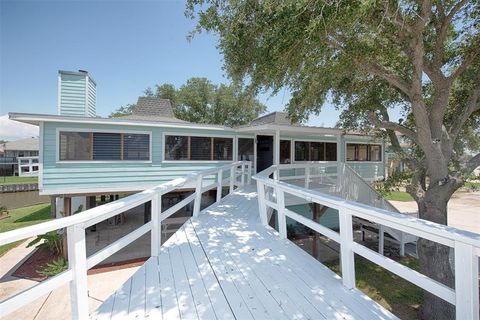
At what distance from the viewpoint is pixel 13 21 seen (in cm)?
711

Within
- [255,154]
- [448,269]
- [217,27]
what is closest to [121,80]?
[255,154]

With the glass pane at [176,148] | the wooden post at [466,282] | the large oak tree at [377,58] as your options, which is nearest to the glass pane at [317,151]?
the large oak tree at [377,58]

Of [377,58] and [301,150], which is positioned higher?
[377,58]

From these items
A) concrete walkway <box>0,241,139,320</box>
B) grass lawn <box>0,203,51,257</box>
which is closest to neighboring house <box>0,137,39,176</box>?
grass lawn <box>0,203,51,257</box>

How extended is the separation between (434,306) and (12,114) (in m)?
11.9

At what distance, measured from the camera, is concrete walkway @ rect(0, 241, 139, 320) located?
5.30 meters

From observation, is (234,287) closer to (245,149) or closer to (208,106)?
(245,149)

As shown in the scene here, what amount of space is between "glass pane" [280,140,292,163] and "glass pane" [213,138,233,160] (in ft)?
8.19

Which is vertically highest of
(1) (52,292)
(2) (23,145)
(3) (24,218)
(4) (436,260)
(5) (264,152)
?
(2) (23,145)

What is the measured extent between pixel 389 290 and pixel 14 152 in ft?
143

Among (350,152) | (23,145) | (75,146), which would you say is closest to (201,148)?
(75,146)

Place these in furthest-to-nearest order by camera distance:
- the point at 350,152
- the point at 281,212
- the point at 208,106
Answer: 1. the point at 208,106
2. the point at 350,152
3. the point at 281,212

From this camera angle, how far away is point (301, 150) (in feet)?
39.7

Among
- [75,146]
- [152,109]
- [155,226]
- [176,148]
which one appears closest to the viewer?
[155,226]
